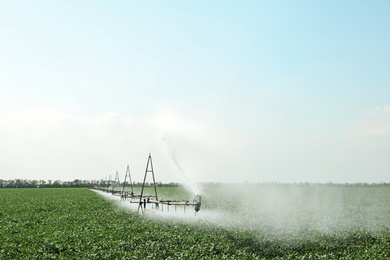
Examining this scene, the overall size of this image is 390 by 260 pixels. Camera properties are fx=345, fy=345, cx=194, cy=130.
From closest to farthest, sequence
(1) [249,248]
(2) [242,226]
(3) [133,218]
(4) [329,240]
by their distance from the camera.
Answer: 1. (1) [249,248]
2. (4) [329,240]
3. (2) [242,226]
4. (3) [133,218]

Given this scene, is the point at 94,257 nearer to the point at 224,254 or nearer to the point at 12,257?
the point at 12,257

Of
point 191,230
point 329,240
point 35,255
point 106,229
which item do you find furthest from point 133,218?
point 329,240

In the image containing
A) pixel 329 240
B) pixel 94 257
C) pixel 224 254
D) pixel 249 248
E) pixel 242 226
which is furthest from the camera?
pixel 242 226

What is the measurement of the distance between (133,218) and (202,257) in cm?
1587

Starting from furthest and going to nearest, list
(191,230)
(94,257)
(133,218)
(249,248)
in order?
(133,218) < (191,230) < (249,248) < (94,257)

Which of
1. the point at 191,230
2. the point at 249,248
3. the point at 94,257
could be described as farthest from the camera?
the point at 191,230

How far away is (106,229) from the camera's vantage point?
2762 cm

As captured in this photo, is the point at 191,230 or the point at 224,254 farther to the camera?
the point at 191,230

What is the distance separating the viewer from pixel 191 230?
26.8 m

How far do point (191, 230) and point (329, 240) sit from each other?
10187mm

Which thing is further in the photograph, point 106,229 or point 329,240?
point 106,229

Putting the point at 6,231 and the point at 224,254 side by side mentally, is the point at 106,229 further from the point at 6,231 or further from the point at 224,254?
the point at 224,254

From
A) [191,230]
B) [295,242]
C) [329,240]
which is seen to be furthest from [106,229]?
[329,240]

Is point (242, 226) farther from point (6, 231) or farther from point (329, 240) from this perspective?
point (6, 231)
